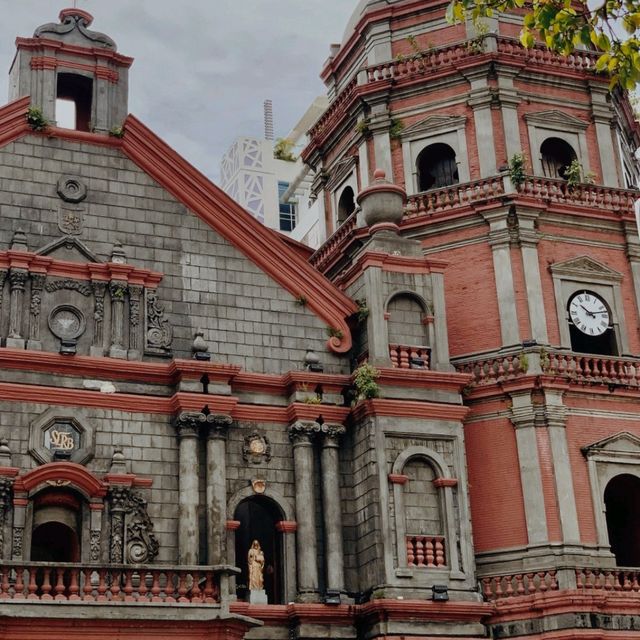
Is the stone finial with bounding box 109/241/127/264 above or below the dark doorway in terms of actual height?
above

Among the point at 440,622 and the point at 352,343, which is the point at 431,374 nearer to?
the point at 352,343

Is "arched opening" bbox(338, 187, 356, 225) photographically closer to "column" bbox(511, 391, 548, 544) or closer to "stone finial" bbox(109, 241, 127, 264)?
"column" bbox(511, 391, 548, 544)

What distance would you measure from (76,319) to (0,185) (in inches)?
122

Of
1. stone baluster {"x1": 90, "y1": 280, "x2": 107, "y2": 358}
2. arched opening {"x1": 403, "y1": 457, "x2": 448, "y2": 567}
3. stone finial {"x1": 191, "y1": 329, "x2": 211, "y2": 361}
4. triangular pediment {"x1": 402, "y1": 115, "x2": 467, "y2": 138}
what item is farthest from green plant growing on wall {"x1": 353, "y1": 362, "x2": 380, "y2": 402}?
triangular pediment {"x1": 402, "y1": 115, "x2": 467, "y2": 138}

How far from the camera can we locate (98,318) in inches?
914

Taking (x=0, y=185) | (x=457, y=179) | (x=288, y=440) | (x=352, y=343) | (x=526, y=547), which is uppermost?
(x=457, y=179)

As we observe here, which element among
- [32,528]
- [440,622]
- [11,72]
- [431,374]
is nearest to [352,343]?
[431,374]

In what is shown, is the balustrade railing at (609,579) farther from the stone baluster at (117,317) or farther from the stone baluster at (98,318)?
the stone baluster at (98,318)

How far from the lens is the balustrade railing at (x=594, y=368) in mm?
25812

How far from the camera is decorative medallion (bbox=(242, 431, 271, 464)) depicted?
23.3 meters

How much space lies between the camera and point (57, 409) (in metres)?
22.2

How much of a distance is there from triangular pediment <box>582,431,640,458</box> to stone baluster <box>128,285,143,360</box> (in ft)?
31.0

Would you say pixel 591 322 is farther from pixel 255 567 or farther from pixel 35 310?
pixel 35 310

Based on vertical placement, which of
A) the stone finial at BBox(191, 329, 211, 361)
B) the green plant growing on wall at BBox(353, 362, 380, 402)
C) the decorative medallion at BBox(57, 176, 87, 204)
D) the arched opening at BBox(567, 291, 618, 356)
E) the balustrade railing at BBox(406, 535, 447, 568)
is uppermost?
the decorative medallion at BBox(57, 176, 87, 204)
